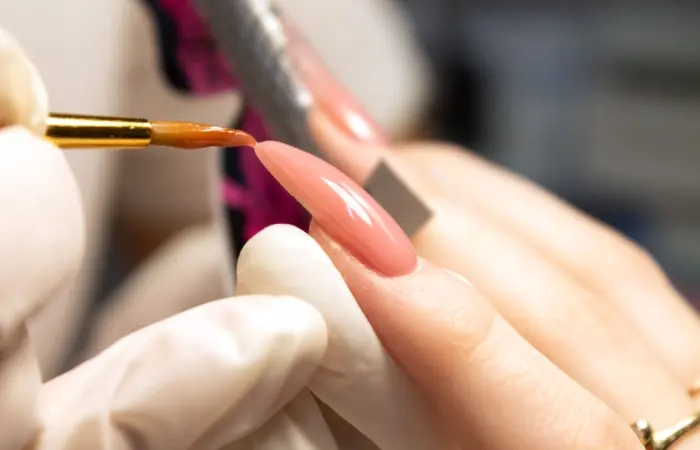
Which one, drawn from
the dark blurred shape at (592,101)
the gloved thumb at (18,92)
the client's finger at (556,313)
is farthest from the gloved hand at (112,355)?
the dark blurred shape at (592,101)

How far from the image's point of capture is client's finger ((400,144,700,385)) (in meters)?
0.32

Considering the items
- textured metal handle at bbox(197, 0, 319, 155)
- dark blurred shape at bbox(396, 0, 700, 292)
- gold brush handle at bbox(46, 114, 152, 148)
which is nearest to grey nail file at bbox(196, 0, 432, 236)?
textured metal handle at bbox(197, 0, 319, 155)

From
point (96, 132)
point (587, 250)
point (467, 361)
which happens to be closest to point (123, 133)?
point (96, 132)

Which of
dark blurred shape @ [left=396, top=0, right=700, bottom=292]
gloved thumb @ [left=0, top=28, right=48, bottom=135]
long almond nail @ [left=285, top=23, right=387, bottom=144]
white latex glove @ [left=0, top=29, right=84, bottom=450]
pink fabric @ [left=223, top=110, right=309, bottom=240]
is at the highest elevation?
gloved thumb @ [left=0, top=28, right=48, bottom=135]

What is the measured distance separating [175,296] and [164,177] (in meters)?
0.16

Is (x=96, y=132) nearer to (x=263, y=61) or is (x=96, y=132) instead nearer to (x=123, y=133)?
(x=123, y=133)

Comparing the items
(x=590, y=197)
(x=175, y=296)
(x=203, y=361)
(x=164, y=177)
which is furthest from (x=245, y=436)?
(x=590, y=197)

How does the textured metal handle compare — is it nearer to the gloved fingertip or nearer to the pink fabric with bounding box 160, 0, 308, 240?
the pink fabric with bounding box 160, 0, 308, 240

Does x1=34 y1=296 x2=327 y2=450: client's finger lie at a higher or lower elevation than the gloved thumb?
lower

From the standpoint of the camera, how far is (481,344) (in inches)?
8.3

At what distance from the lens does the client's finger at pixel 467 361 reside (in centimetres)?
20

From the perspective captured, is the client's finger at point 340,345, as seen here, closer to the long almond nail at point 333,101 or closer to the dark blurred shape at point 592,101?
the long almond nail at point 333,101

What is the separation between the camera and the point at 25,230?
0.52ft

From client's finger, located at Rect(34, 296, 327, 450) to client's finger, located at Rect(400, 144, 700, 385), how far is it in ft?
0.59
